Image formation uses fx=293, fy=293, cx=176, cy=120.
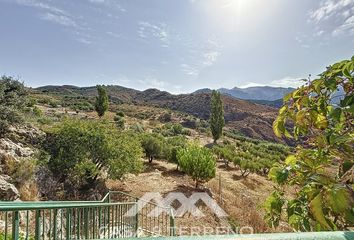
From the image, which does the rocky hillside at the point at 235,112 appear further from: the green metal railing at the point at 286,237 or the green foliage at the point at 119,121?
the green metal railing at the point at 286,237

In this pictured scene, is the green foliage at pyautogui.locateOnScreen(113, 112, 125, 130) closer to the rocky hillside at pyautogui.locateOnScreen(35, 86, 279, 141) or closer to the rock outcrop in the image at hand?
the rock outcrop

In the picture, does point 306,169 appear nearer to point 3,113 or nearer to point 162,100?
point 3,113

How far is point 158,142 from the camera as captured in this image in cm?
1762

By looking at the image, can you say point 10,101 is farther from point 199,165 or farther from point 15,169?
point 199,165

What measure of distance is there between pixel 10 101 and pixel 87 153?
4.00 metres

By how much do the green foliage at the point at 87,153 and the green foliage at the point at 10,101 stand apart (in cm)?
157

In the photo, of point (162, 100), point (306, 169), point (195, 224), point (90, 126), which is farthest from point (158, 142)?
point (162, 100)

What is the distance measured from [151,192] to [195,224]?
10.3 feet

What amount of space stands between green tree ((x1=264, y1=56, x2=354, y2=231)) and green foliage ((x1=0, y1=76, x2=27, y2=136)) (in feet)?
38.6

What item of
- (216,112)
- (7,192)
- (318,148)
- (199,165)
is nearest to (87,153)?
(7,192)

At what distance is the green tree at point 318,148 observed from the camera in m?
1.12

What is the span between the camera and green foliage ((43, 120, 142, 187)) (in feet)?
35.9

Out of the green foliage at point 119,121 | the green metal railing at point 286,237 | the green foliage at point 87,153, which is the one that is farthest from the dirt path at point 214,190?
the green foliage at point 119,121

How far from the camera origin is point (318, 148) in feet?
4.72
